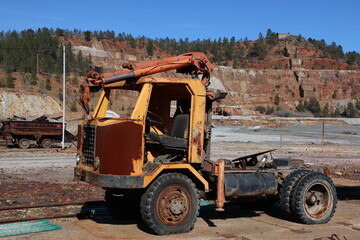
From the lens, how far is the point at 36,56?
9681 cm

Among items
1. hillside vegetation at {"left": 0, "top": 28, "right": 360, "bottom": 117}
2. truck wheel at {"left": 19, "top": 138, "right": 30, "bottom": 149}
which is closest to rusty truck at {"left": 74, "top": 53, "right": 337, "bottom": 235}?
truck wheel at {"left": 19, "top": 138, "right": 30, "bottom": 149}

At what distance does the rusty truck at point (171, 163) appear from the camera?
288 inches

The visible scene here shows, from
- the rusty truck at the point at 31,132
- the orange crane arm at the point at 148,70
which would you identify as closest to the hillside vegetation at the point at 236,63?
the rusty truck at the point at 31,132

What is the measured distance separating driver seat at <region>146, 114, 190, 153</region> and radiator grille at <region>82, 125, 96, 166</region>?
38.1 inches

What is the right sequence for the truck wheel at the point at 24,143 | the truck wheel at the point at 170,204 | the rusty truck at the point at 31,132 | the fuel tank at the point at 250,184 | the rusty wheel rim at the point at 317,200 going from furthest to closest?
the truck wheel at the point at 24,143 → the rusty truck at the point at 31,132 → the rusty wheel rim at the point at 317,200 → the fuel tank at the point at 250,184 → the truck wheel at the point at 170,204

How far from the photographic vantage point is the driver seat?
8.04 metres

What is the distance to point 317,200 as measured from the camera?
9359 mm

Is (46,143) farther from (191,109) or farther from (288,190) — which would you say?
(191,109)

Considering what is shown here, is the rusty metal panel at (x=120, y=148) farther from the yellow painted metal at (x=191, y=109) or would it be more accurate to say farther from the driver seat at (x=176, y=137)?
the driver seat at (x=176, y=137)

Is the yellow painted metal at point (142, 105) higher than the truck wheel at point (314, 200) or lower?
higher

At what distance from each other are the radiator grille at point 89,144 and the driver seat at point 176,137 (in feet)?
3.17

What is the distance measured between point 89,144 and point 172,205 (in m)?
1.81

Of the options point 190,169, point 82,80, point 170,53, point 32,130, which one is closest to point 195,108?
point 190,169

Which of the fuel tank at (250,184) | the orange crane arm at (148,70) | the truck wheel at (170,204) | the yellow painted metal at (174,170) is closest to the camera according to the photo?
the yellow painted metal at (174,170)
